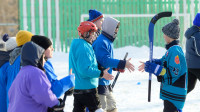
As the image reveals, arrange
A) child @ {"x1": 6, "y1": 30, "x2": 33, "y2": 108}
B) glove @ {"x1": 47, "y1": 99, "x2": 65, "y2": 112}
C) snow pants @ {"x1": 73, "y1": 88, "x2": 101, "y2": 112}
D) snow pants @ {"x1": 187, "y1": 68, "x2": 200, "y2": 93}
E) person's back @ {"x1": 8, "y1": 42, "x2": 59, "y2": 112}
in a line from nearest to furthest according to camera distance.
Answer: person's back @ {"x1": 8, "y1": 42, "x2": 59, "y2": 112} < glove @ {"x1": 47, "y1": 99, "x2": 65, "y2": 112} < child @ {"x1": 6, "y1": 30, "x2": 33, "y2": 108} < snow pants @ {"x1": 73, "y1": 88, "x2": 101, "y2": 112} < snow pants @ {"x1": 187, "y1": 68, "x2": 200, "y2": 93}

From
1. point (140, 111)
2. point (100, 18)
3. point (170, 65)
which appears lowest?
point (140, 111)

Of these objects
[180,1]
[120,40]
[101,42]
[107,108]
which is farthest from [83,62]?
[180,1]

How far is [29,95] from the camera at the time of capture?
99.0 inches

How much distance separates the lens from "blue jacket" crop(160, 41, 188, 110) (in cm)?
359

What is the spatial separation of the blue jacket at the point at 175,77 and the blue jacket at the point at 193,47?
5.05 ft

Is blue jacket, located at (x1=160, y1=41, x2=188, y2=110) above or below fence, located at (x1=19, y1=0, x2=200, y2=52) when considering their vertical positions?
below

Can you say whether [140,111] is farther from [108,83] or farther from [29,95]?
[29,95]

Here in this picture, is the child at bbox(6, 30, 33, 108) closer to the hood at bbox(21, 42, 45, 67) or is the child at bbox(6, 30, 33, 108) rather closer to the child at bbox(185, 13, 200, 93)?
the hood at bbox(21, 42, 45, 67)

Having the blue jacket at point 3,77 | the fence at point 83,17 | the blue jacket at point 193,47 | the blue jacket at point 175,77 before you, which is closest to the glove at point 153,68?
the blue jacket at point 175,77

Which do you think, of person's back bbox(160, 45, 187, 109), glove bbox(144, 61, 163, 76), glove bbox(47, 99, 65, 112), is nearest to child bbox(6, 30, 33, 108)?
glove bbox(47, 99, 65, 112)

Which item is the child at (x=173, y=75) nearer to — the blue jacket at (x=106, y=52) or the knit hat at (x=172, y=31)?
the knit hat at (x=172, y=31)

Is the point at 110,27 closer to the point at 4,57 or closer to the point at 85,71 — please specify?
the point at 85,71

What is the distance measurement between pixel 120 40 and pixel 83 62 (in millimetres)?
12253

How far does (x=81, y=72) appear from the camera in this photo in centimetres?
359
